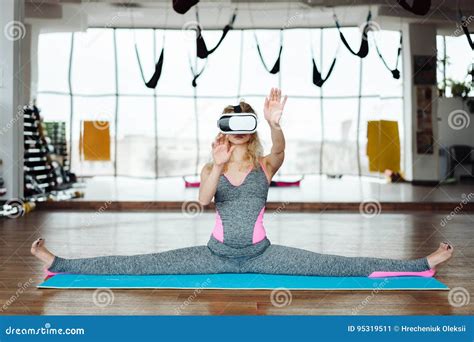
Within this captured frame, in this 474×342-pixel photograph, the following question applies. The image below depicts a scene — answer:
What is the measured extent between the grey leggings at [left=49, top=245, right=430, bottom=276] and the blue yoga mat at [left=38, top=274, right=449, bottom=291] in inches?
1.1

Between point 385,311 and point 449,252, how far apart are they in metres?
0.63

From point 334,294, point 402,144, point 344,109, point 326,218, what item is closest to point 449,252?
point 334,294

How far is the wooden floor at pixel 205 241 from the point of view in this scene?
2.50 meters

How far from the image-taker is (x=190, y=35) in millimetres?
11766

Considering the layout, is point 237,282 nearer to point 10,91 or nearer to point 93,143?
point 10,91

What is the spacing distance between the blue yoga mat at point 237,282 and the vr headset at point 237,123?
2.18 ft

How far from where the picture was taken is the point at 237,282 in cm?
287

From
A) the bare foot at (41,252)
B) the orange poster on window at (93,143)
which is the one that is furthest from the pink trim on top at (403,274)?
the orange poster on window at (93,143)

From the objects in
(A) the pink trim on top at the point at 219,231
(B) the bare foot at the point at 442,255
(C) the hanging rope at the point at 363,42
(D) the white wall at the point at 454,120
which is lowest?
(B) the bare foot at the point at 442,255

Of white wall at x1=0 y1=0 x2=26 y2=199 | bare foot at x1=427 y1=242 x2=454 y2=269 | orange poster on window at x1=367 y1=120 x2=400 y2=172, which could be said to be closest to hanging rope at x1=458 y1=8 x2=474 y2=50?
orange poster on window at x1=367 y1=120 x2=400 y2=172

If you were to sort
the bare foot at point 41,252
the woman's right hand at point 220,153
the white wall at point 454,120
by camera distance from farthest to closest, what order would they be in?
the white wall at point 454,120 < the bare foot at point 41,252 < the woman's right hand at point 220,153

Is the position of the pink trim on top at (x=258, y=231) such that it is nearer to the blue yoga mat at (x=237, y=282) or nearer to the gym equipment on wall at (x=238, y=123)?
the blue yoga mat at (x=237, y=282)

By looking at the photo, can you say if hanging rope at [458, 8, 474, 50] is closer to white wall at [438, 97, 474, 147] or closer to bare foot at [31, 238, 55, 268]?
white wall at [438, 97, 474, 147]

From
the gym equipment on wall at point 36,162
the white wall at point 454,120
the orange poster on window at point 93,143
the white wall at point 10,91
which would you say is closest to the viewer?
the white wall at point 10,91
